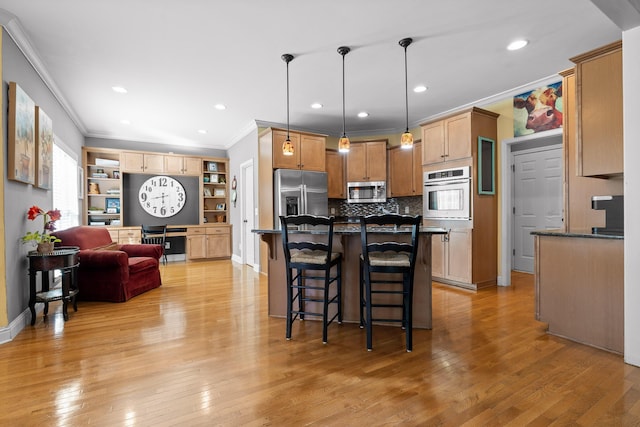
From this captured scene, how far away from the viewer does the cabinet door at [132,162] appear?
6.50 meters

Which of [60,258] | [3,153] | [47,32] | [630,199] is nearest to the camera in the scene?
[630,199]

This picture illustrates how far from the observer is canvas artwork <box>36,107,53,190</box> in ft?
10.6

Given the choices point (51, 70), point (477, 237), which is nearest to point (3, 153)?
point (51, 70)

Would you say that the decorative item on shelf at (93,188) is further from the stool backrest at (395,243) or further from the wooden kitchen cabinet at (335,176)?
the stool backrest at (395,243)

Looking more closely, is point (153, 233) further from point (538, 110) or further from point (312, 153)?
point (538, 110)

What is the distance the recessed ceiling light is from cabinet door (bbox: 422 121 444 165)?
1.51 metres

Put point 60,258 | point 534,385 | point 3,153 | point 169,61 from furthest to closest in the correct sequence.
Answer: point 169,61 < point 60,258 < point 3,153 < point 534,385

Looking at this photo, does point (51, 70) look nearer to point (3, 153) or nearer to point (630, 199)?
point (3, 153)

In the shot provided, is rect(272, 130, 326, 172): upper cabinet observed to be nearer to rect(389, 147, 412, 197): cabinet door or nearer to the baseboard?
rect(389, 147, 412, 197): cabinet door

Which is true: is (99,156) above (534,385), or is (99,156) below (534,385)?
above

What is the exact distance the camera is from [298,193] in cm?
527

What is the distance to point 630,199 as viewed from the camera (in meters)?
2.09

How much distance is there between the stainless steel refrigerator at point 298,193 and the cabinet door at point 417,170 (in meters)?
1.60

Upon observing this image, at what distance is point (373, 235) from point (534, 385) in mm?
1576
